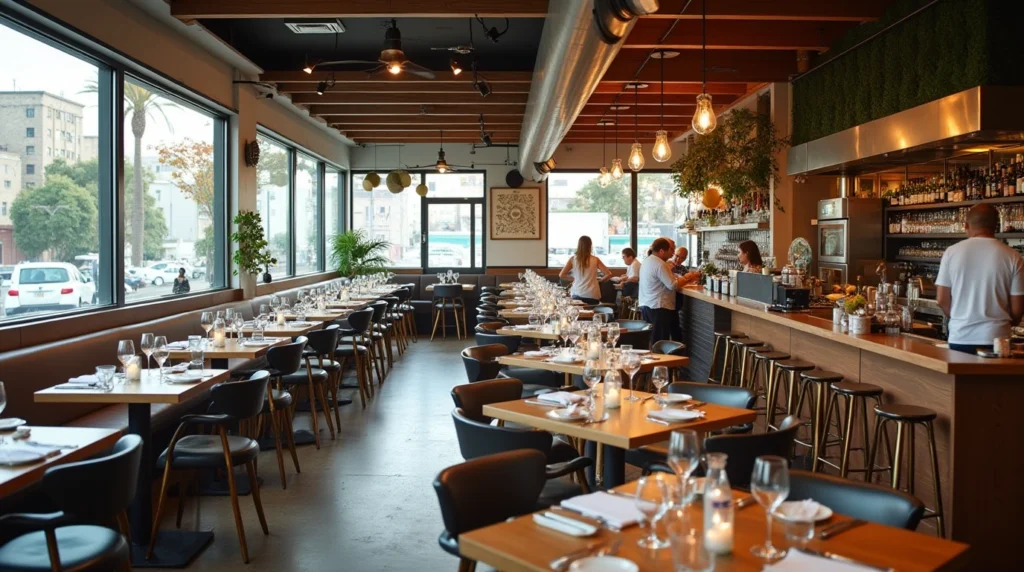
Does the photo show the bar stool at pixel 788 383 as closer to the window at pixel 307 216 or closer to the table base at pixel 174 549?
the table base at pixel 174 549

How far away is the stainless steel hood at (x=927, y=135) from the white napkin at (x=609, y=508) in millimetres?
5083

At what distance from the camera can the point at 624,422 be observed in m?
3.67

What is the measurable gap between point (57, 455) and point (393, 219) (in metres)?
14.3

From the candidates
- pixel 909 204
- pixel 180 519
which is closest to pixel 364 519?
pixel 180 519

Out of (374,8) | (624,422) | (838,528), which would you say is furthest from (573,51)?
(838,528)

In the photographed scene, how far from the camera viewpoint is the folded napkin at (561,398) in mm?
4004

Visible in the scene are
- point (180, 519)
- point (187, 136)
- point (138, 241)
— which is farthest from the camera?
point (187, 136)

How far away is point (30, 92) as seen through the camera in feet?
19.7

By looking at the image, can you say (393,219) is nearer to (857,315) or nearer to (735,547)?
(857,315)

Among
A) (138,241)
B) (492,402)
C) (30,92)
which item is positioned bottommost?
(492,402)

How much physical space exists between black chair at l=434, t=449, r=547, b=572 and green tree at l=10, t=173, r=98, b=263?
4.53 metres

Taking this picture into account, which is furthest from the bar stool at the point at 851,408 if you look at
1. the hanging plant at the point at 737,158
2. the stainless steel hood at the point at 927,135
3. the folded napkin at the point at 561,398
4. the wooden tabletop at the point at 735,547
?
the hanging plant at the point at 737,158

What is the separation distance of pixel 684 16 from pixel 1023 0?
2555 millimetres

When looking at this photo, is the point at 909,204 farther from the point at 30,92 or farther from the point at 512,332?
the point at 30,92
